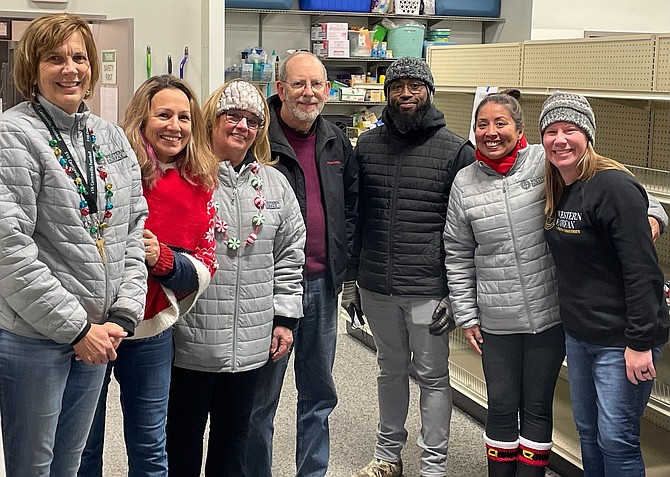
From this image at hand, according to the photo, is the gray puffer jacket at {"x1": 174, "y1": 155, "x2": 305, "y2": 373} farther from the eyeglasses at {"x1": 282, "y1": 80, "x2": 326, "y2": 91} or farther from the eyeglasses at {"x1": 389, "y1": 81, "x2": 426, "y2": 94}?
the eyeglasses at {"x1": 389, "y1": 81, "x2": 426, "y2": 94}

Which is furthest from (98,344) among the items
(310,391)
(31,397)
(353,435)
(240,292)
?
(353,435)

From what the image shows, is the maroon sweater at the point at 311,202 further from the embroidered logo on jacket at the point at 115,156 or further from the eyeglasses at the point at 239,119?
the embroidered logo on jacket at the point at 115,156

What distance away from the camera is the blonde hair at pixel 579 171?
8.52 feet

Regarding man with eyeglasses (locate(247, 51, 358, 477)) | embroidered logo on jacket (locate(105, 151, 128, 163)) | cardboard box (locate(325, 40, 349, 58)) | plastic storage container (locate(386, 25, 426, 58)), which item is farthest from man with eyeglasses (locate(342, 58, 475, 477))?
plastic storage container (locate(386, 25, 426, 58))

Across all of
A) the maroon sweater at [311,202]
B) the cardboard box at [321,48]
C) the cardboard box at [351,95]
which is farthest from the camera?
the cardboard box at [351,95]

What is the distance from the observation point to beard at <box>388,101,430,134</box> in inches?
121

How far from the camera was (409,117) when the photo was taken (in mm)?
3070

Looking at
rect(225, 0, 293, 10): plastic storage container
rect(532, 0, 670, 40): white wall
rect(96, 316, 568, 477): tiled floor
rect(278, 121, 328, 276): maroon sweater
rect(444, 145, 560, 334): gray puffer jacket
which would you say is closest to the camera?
rect(444, 145, 560, 334): gray puffer jacket

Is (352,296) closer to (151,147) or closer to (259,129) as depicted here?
(259,129)

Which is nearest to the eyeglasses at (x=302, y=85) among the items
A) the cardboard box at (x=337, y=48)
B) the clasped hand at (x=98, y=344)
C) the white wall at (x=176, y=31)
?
the clasped hand at (x=98, y=344)

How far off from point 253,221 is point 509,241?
2.84 ft

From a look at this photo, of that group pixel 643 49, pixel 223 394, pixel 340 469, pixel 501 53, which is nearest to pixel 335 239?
pixel 223 394

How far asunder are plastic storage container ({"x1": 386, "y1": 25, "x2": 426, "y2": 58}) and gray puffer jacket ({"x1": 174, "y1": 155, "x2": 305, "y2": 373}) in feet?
20.4

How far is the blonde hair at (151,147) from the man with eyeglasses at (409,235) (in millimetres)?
892
